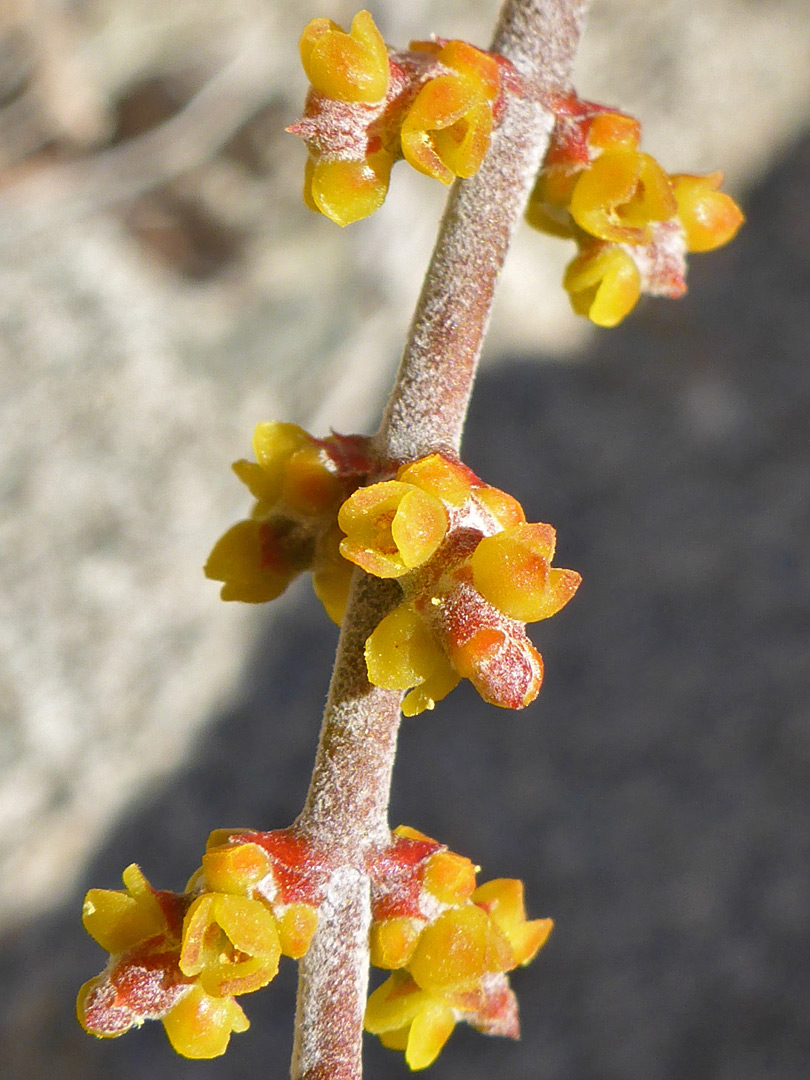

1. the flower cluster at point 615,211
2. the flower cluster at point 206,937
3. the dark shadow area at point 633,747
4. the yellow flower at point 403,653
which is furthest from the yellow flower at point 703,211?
the dark shadow area at point 633,747

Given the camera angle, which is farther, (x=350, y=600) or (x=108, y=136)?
(x=108, y=136)

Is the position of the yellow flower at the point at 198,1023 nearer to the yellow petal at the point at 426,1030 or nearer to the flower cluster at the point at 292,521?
the yellow petal at the point at 426,1030

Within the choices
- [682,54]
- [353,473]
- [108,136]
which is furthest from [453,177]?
[682,54]

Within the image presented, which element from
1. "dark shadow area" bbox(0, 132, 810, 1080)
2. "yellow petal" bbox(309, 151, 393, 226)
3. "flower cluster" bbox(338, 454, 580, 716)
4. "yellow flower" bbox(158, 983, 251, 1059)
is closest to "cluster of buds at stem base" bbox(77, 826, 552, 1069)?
"yellow flower" bbox(158, 983, 251, 1059)

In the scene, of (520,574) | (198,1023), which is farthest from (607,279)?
(198,1023)

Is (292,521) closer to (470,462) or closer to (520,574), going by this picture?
(520,574)

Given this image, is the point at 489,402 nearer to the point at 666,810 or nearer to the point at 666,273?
the point at 666,810
